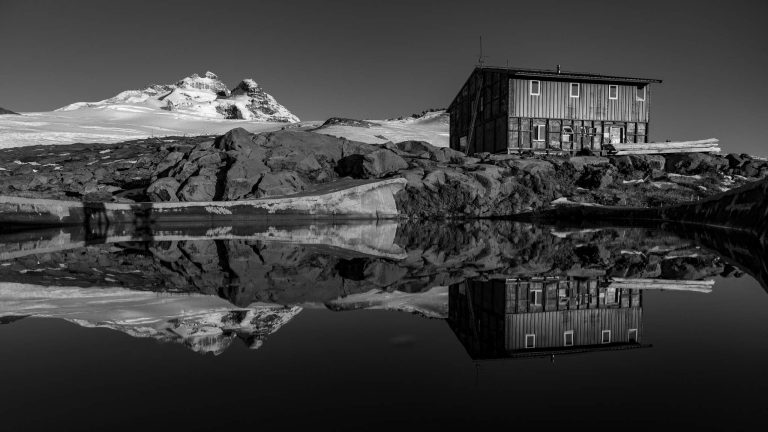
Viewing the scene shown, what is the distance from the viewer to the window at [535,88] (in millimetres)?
41219

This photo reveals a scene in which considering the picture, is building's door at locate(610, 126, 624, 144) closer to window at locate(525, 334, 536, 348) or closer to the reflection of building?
the reflection of building

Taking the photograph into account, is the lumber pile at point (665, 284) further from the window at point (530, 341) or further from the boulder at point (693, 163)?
the boulder at point (693, 163)

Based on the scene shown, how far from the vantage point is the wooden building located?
4088cm

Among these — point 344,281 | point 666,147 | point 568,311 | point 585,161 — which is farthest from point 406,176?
point 568,311

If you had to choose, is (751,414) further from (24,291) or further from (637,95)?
(637,95)

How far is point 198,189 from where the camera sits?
93.8 ft

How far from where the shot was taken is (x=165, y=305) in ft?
22.0

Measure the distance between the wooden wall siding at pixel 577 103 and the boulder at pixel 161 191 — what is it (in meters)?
25.8

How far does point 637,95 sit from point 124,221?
39.4 m

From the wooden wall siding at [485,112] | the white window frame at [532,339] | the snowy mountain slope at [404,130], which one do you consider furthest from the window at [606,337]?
the snowy mountain slope at [404,130]

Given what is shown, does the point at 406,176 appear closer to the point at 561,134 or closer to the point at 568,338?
the point at 561,134

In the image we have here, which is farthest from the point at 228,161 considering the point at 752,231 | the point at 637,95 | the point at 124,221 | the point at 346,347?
the point at 637,95

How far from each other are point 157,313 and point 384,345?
308cm

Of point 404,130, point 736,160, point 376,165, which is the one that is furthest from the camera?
point 404,130
